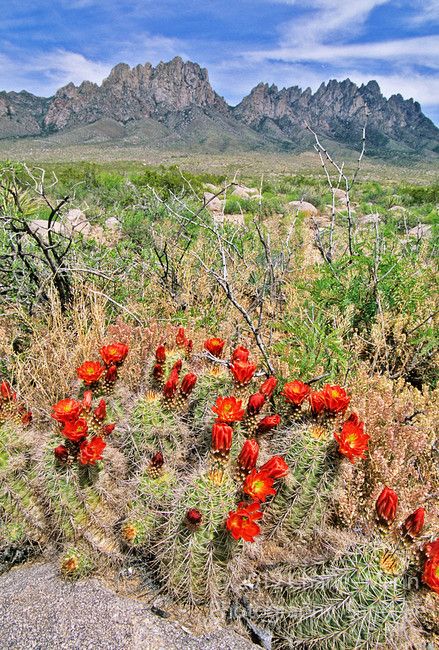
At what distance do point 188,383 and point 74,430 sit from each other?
Result: 629 millimetres

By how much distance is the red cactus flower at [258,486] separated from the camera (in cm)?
190

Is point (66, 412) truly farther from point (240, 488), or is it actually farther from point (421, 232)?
point (421, 232)

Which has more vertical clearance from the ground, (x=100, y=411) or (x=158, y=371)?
(x=158, y=371)

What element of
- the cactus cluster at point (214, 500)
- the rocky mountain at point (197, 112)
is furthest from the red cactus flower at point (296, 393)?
the rocky mountain at point (197, 112)

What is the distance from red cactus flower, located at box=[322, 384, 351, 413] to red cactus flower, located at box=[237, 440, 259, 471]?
16.7 inches

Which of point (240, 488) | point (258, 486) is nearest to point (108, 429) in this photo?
point (240, 488)

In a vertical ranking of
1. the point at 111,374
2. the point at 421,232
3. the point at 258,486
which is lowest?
the point at 258,486

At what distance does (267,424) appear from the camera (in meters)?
2.25

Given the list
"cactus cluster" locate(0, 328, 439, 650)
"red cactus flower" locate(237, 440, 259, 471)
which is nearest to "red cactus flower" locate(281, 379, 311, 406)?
"cactus cluster" locate(0, 328, 439, 650)

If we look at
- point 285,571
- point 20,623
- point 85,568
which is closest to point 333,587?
point 285,571

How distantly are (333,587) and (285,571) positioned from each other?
0.30 meters

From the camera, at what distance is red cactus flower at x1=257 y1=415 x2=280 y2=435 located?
223 centimetres

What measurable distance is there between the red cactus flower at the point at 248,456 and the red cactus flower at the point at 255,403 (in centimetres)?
32

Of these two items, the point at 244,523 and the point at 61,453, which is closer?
the point at 244,523
